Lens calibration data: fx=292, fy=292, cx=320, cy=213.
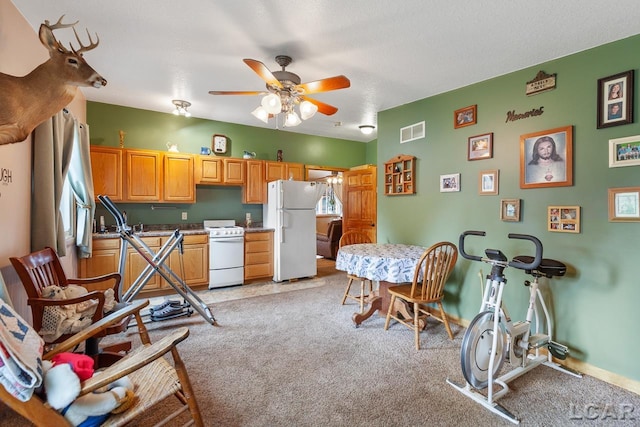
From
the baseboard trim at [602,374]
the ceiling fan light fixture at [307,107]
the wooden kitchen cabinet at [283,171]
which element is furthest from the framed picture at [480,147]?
the wooden kitchen cabinet at [283,171]

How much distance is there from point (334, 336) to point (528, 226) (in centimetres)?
207

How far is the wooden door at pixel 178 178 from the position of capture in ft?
14.0

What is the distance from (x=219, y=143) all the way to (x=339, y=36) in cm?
307

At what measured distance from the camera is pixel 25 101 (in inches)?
68.9

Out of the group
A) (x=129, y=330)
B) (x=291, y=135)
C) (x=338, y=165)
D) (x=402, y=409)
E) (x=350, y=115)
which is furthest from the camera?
(x=338, y=165)

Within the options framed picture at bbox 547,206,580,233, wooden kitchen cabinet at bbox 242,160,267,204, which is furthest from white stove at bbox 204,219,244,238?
framed picture at bbox 547,206,580,233

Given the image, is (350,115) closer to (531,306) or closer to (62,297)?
(531,306)

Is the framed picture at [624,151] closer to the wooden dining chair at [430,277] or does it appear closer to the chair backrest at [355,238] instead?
the wooden dining chair at [430,277]

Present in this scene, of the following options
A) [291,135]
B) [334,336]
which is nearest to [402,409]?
[334,336]

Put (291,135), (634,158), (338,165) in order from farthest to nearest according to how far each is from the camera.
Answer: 1. (338,165)
2. (291,135)
3. (634,158)

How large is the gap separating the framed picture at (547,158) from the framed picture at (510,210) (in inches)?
6.7

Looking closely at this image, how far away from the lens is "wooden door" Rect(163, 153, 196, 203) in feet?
14.0

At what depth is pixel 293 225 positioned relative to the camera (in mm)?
4789

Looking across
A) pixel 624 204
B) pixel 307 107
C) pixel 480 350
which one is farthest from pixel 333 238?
pixel 624 204
